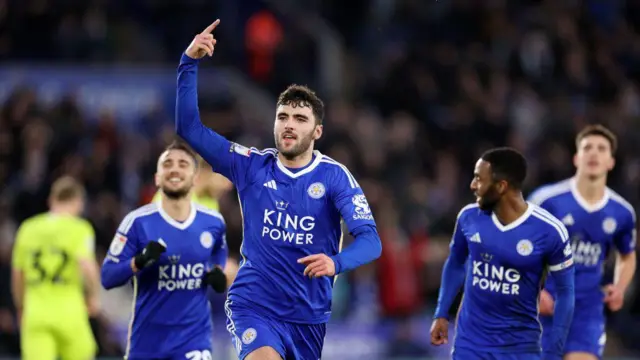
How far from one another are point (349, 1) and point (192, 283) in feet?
45.2

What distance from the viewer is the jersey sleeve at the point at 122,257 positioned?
969 cm

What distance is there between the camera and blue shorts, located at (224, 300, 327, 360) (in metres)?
→ 8.34

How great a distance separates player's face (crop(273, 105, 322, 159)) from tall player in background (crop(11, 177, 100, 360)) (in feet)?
16.5

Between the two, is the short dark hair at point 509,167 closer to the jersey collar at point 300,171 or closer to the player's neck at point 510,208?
the player's neck at point 510,208

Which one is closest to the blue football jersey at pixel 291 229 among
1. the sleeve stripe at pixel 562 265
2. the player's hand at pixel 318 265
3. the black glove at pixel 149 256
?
the player's hand at pixel 318 265

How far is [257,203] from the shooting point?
344 inches

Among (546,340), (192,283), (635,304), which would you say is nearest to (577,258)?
(546,340)

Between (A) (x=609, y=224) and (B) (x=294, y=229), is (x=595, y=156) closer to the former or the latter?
(A) (x=609, y=224)

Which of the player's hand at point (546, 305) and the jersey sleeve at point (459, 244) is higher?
the jersey sleeve at point (459, 244)

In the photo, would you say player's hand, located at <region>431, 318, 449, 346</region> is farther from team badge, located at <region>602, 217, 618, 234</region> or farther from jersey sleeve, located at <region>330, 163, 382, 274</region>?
team badge, located at <region>602, 217, 618, 234</region>

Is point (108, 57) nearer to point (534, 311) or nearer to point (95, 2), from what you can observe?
point (95, 2)

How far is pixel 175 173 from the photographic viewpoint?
10.0 m

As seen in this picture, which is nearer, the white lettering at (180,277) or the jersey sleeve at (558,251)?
the jersey sleeve at (558,251)

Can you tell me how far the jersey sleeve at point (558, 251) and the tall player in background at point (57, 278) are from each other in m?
5.53
